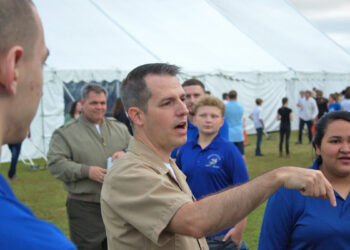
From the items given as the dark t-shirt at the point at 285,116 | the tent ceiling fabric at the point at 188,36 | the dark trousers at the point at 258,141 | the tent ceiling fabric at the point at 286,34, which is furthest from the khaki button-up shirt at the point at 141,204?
the tent ceiling fabric at the point at 286,34

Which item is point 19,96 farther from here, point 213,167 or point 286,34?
point 286,34

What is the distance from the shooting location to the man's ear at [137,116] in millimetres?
2215

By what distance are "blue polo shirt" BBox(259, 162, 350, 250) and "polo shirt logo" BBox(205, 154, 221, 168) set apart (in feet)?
3.74

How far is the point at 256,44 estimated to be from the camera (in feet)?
69.1

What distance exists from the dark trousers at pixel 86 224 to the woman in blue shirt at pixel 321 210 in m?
2.11

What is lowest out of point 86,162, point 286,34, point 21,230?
point 86,162

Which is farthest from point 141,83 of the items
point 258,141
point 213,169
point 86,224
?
point 258,141

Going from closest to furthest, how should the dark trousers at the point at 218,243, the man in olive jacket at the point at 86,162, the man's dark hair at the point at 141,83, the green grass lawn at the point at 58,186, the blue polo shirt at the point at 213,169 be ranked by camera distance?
the man's dark hair at the point at 141,83
the dark trousers at the point at 218,243
the blue polo shirt at the point at 213,169
the man in olive jacket at the point at 86,162
the green grass lawn at the point at 58,186

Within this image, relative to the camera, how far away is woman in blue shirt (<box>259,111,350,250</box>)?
247 centimetres

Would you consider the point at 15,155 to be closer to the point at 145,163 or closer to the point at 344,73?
the point at 145,163

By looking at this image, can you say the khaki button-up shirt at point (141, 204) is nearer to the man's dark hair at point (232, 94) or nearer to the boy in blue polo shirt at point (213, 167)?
the boy in blue polo shirt at point (213, 167)

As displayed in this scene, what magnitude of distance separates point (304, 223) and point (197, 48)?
54.7ft

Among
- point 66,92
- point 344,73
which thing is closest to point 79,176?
point 66,92

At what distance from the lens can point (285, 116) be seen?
46.2 feet
